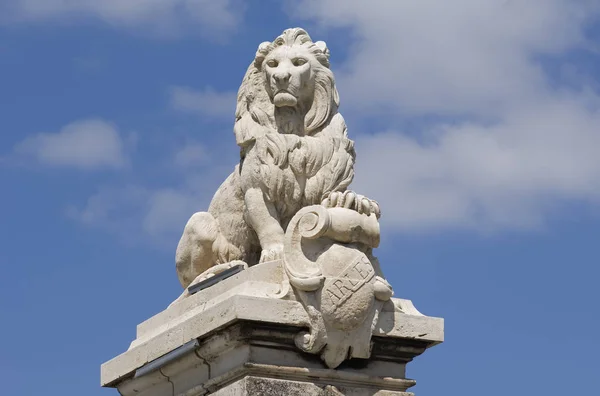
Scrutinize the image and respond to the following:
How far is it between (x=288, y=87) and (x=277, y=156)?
21.5 inches

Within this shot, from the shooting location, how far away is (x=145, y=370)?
39.3 feet

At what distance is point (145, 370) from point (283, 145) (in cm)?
200

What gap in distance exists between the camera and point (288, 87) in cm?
1210

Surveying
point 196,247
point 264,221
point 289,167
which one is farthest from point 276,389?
point 196,247

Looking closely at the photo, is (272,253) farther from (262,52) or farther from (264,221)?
(262,52)

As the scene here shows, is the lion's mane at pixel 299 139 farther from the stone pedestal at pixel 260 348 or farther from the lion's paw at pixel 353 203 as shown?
the stone pedestal at pixel 260 348

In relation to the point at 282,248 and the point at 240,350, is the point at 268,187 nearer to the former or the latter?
the point at 282,248

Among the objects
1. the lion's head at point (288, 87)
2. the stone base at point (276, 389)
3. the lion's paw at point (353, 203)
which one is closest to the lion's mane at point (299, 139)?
the lion's head at point (288, 87)

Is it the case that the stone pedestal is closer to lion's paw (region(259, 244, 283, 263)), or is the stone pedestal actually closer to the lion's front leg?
lion's paw (region(259, 244, 283, 263))

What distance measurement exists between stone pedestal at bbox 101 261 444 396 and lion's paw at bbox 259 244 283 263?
23cm

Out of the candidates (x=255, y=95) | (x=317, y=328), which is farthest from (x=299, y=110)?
(x=317, y=328)

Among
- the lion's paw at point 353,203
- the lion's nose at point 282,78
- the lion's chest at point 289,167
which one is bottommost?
the lion's paw at point 353,203

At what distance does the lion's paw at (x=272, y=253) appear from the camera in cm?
1174

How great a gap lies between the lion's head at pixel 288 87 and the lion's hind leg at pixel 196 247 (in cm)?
78
